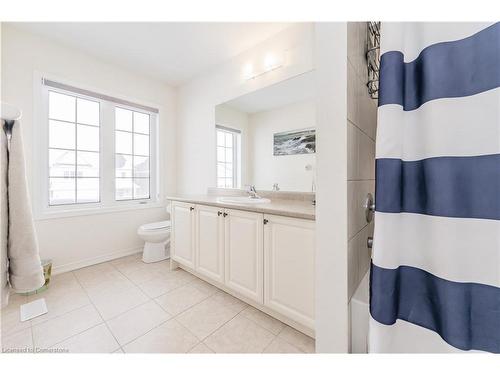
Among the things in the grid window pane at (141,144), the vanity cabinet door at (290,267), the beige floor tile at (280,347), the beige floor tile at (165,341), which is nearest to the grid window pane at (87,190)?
the grid window pane at (141,144)

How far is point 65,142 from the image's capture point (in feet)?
7.25

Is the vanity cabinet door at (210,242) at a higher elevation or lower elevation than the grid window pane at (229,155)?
lower

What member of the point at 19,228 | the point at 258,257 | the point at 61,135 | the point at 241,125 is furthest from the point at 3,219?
the point at 61,135

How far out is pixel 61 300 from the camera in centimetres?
164

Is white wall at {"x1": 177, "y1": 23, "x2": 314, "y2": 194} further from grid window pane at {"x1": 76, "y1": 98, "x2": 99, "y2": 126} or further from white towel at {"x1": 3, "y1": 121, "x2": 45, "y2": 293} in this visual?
white towel at {"x1": 3, "y1": 121, "x2": 45, "y2": 293}

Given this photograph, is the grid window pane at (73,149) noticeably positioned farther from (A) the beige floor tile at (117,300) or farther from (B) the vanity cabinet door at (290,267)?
(B) the vanity cabinet door at (290,267)

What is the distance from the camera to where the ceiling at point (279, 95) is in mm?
1764

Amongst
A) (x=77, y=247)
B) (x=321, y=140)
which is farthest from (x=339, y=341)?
(x=77, y=247)

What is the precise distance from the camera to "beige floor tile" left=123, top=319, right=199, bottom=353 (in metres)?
1.17

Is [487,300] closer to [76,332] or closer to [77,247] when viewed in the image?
[76,332]

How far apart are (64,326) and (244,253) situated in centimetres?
130

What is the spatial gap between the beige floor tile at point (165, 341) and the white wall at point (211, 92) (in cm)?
163

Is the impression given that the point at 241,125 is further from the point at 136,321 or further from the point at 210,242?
the point at 136,321
